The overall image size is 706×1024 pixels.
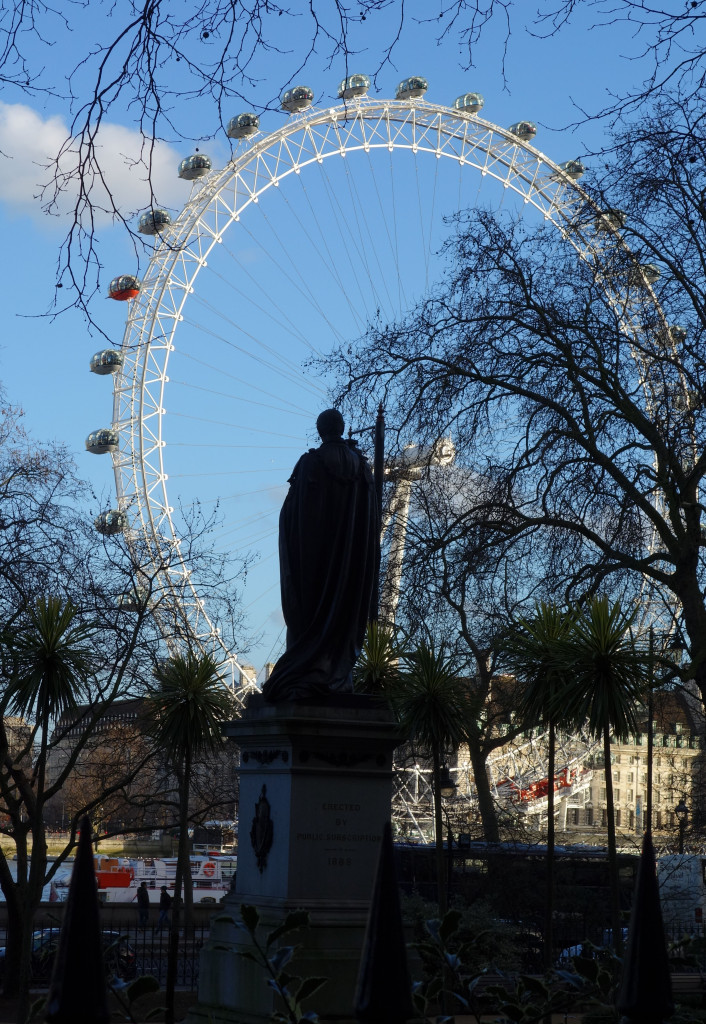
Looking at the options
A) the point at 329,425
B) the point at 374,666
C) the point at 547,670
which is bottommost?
the point at 374,666

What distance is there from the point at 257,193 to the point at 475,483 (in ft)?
72.3

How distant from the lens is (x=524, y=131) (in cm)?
4028

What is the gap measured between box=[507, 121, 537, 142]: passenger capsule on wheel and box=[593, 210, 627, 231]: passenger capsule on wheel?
79.5 feet

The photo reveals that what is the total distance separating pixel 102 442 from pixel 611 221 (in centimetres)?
2477

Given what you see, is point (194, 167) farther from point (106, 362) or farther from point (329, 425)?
point (329, 425)

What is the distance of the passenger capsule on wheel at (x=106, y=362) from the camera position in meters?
38.8

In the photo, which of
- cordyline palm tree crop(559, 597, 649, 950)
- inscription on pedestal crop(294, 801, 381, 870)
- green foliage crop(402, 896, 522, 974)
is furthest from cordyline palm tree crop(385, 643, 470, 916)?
inscription on pedestal crop(294, 801, 381, 870)

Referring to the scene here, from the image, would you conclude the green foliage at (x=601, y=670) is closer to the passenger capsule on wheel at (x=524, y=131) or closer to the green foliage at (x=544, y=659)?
the green foliage at (x=544, y=659)

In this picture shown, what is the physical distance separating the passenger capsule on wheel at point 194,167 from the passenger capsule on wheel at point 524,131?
381 inches

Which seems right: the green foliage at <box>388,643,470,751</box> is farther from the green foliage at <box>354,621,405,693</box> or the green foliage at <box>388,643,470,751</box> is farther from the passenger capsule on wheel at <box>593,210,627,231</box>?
the passenger capsule on wheel at <box>593,210,627,231</box>

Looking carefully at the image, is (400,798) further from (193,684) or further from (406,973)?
(406,973)

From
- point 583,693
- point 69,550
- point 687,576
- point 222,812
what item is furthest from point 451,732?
point 222,812

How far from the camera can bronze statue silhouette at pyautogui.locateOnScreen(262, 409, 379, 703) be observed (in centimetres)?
952

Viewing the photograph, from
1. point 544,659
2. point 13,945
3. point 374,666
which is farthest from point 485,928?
point 13,945
